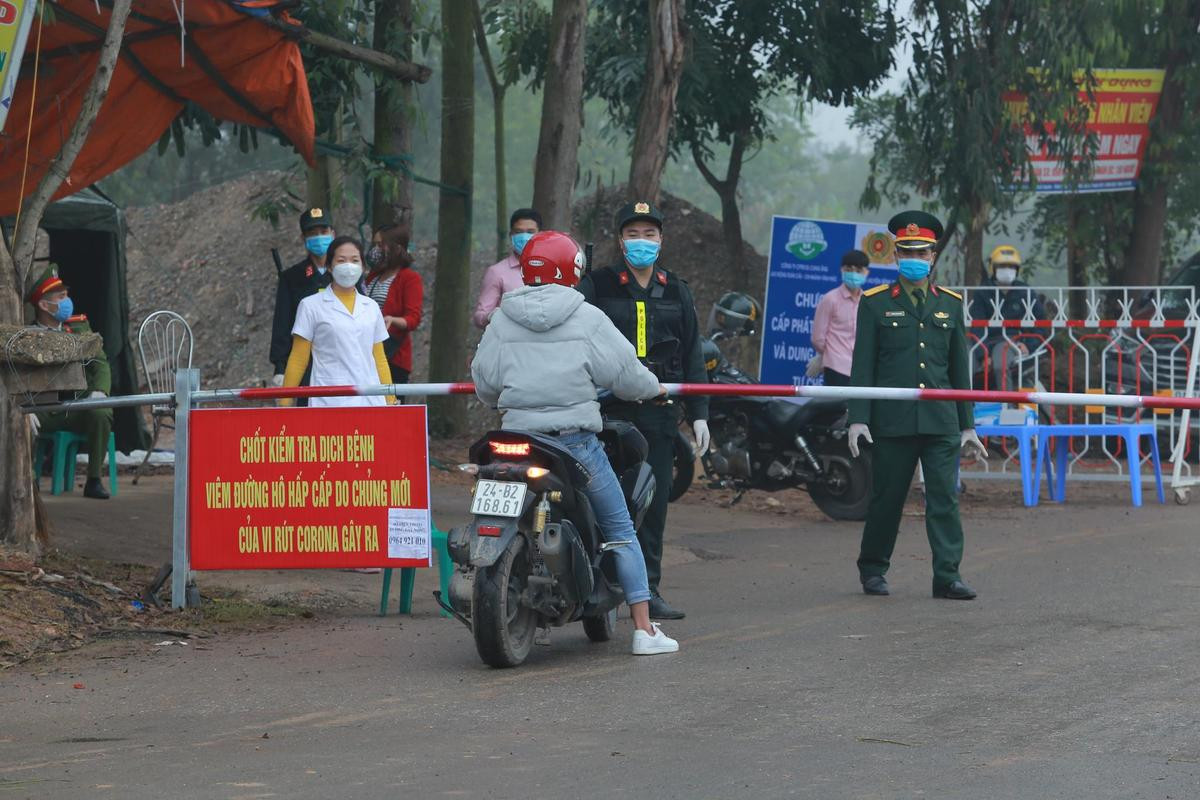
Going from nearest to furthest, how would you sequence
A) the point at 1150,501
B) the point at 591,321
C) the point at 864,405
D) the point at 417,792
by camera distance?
the point at 417,792 → the point at 591,321 → the point at 864,405 → the point at 1150,501

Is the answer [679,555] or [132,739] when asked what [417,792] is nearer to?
[132,739]

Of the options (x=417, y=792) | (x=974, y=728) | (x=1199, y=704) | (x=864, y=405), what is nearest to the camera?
(x=417, y=792)

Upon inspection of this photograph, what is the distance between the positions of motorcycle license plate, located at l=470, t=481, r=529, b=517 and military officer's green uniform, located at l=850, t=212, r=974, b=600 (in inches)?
115

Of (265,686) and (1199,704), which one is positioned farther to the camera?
(265,686)

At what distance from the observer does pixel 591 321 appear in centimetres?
792

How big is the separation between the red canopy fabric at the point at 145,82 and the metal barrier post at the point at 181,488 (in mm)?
2803

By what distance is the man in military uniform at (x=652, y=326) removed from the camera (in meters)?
9.09

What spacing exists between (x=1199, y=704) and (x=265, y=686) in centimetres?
355

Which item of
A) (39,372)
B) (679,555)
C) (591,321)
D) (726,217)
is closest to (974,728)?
(591,321)

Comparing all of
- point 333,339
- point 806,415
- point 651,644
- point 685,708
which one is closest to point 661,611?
point 651,644

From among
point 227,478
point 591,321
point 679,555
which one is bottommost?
point 679,555

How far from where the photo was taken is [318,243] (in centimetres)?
1206

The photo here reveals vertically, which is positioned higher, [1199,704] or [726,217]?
[726,217]

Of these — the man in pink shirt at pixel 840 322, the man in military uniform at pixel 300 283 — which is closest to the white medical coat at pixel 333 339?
the man in military uniform at pixel 300 283
